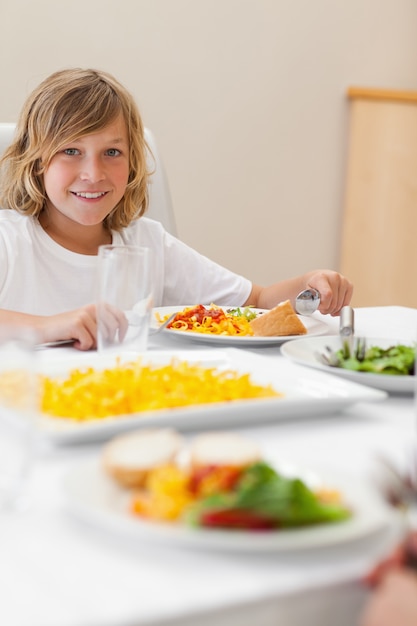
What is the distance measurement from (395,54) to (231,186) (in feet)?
3.32

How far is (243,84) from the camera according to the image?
3445mm

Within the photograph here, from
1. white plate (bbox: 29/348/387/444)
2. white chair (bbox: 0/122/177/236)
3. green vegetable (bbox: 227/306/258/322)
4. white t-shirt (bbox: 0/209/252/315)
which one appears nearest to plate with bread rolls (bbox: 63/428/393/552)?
white plate (bbox: 29/348/387/444)

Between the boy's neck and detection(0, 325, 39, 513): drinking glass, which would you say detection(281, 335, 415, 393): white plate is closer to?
detection(0, 325, 39, 513): drinking glass

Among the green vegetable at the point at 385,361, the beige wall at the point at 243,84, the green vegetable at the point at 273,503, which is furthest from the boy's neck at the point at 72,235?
the green vegetable at the point at 273,503

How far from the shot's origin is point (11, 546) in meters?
0.60

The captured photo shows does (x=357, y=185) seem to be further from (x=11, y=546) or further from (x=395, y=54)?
(x=11, y=546)

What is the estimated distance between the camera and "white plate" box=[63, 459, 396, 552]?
0.57 m

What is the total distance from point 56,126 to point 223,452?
1.31 meters

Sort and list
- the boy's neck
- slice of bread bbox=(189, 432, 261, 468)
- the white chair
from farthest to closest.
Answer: the white chair < the boy's neck < slice of bread bbox=(189, 432, 261, 468)

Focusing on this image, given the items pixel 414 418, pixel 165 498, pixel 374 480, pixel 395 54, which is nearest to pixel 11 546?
pixel 165 498

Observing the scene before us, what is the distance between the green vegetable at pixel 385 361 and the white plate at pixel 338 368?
0.02 metres

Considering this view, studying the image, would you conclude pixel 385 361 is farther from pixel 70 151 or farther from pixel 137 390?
pixel 70 151

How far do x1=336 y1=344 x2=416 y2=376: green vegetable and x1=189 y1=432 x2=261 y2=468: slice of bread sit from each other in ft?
1.52

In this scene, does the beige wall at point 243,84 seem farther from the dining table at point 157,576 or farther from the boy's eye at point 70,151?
the dining table at point 157,576
